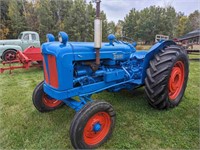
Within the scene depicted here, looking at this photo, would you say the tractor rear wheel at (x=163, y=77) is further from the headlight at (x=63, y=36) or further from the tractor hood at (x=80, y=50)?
the headlight at (x=63, y=36)

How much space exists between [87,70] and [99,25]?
0.69m

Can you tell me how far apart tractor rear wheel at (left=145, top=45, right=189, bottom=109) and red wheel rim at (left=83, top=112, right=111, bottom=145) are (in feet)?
2.96

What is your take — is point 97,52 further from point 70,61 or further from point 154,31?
point 154,31

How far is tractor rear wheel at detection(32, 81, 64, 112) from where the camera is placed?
8.68 ft

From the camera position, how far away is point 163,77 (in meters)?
2.47

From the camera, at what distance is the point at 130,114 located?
2727 mm

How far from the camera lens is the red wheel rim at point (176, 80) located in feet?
9.40

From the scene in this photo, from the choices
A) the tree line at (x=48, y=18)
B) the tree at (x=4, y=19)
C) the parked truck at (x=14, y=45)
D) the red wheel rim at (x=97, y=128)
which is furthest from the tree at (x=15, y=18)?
the red wheel rim at (x=97, y=128)

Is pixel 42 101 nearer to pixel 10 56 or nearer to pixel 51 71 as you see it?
pixel 51 71

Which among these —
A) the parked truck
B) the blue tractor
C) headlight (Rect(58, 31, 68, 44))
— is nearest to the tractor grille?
the blue tractor

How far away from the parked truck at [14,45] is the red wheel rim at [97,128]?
6964 mm

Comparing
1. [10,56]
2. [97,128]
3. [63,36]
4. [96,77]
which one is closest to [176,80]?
[96,77]

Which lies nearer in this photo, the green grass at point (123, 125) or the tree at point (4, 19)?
the green grass at point (123, 125)

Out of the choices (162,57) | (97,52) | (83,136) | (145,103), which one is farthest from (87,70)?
(145,103)
